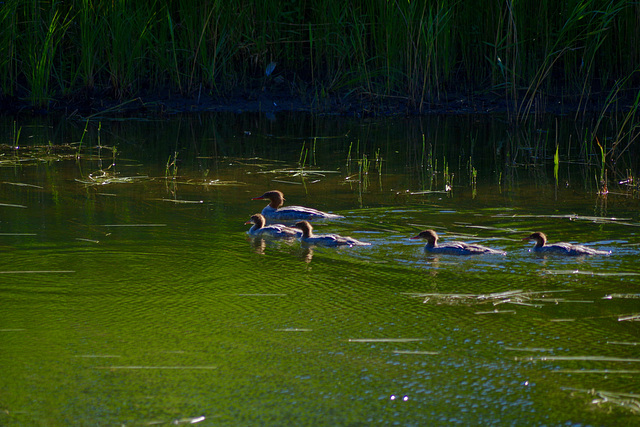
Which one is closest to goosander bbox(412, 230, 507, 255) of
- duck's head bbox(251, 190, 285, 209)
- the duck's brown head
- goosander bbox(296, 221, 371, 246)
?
the duck's brown head

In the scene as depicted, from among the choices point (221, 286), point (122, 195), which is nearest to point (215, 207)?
point (122, 195)

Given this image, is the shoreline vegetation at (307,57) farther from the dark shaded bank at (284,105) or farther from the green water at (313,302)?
the green water at (313,302)

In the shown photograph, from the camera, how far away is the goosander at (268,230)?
335 inches

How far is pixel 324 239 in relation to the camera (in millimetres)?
8078

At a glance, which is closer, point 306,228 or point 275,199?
point 306,228

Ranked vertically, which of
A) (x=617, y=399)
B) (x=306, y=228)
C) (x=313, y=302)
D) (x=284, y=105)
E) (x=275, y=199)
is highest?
(x=284, y=105)

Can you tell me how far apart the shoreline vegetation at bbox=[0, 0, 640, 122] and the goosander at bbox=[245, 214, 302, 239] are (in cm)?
799

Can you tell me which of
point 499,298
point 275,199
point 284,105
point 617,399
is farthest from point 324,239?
point 284,105

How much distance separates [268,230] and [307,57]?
10.8 meters

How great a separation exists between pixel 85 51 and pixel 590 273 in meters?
12.1

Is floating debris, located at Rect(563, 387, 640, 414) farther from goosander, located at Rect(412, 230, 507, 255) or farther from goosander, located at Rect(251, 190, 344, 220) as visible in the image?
goosander, located at Rect(251, 190, 344, 220)

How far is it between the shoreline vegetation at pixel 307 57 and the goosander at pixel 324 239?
27.0 feet

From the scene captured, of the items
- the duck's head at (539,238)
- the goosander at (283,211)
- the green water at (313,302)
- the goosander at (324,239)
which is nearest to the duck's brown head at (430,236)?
the green water at (313,302)

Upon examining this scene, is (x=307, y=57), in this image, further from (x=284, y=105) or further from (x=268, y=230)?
(x=268, y=230)
